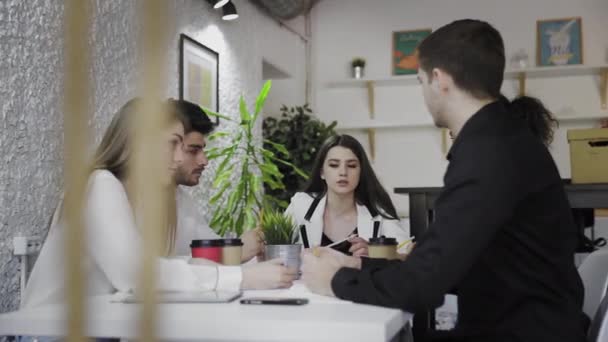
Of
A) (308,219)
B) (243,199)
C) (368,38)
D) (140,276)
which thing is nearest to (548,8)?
(368,38)

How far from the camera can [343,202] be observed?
2.81 meters

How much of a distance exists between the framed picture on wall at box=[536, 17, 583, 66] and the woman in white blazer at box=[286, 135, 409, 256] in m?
3.52

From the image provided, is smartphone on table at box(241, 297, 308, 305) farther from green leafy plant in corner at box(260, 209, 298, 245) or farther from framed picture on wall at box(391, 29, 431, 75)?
framed picture on wall at box(391, 29, 431, 75)

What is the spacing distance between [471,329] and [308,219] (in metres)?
1.48

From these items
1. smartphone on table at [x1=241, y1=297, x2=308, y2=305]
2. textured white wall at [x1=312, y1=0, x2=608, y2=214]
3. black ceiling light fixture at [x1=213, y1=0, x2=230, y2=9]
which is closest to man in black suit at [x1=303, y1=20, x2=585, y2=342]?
smartphone on table at [x1=241, y1=297, x2=308, y2=305]

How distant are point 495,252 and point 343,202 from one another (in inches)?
61.6

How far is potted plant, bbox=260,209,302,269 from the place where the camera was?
5.48 feet

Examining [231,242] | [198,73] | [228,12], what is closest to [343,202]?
[231,242]

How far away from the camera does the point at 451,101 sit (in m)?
1.39

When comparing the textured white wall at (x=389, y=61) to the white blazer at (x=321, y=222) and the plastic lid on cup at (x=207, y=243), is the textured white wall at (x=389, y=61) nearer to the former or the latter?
the white blazer at (x=321, y=222)

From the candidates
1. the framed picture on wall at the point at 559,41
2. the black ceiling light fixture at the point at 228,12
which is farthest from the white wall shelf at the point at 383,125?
the black ceiling light fixture at the point at 228,12

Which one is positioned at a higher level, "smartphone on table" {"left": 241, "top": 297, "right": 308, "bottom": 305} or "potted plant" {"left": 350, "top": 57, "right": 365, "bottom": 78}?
"potted plant" {"left": 350, "top": 57, "right": 365, "bottom": 78}

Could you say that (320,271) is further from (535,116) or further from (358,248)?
(535,116)

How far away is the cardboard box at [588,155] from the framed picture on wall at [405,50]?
3.38m
